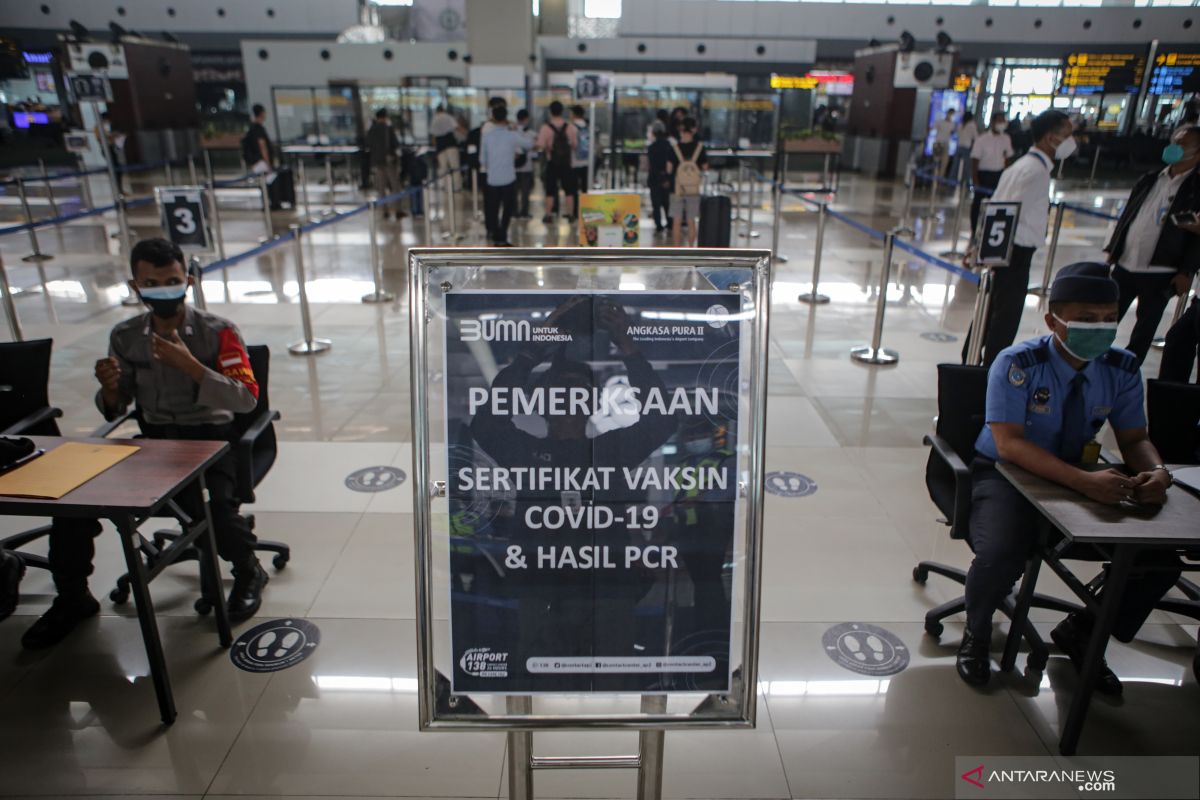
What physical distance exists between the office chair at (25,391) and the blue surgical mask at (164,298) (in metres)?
0.73

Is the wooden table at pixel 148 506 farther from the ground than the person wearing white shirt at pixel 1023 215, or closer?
closer

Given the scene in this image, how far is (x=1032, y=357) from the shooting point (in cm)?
248

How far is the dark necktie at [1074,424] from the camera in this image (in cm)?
248

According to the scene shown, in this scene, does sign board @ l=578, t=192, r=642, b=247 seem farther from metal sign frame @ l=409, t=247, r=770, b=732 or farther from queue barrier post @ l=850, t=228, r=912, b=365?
metal sign frame @ l=409, t=247, r=770, b=732

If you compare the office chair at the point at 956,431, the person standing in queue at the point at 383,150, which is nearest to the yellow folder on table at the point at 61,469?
the office chair at the point at 956,431

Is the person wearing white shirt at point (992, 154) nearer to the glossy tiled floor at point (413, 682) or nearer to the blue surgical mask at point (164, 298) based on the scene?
the glossy tiled floor at point (413, 682)

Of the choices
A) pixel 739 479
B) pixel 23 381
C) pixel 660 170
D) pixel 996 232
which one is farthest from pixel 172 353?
pixel 660 170

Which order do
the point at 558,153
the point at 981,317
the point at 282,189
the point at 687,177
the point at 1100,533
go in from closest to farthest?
the point at 1100,533 → the point at 981,317 → the point at 687,177 → the point at 558,153 → the point at 282,189

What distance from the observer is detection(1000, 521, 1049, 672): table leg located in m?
2.44

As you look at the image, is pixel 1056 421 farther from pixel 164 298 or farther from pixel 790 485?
pixel 164 298

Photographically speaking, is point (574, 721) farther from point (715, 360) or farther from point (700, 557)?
point (715, 360)

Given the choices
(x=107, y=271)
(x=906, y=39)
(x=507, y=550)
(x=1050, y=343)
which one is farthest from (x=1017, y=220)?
(x=906, y=39)

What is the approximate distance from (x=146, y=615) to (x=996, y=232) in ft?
15.0

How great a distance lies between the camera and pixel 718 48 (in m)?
23.5
